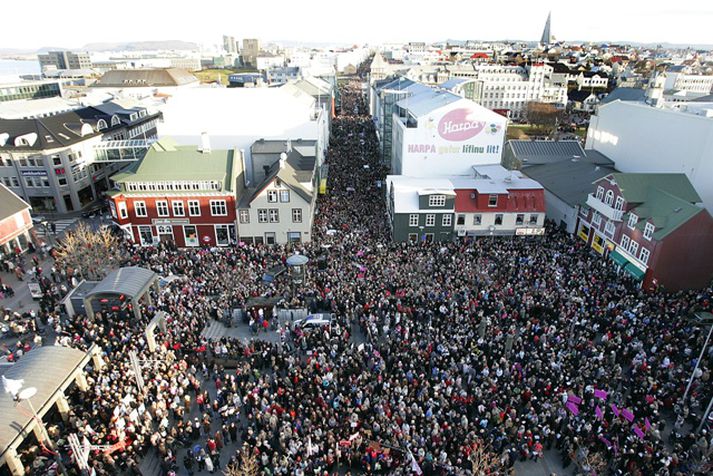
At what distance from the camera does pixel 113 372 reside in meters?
21.3

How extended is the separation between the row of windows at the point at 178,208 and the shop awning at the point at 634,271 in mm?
33135

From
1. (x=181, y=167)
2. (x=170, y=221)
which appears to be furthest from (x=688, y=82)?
(x=170, y=221)

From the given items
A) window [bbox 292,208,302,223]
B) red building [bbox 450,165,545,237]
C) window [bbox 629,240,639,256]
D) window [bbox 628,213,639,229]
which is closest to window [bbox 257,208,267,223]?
window [bbox 292,208,302,223]

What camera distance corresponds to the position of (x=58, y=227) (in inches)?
1752

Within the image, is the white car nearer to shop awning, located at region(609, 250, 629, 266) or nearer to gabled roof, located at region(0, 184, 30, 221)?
shop awning, located at region(609, 250, 629, 266)

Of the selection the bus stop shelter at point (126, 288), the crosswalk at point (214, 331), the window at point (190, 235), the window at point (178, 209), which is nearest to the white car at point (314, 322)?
the crosswalk at point (214, 331)

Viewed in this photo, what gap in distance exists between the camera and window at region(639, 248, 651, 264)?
103 ft

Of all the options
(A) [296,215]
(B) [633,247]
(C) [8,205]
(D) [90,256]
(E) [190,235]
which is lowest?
(E) [190,235]

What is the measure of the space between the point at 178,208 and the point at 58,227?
52.3 feet

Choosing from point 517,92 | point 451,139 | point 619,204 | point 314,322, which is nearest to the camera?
point 314,322

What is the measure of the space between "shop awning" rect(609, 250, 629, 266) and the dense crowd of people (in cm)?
152

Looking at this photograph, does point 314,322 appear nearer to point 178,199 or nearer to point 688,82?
point 178,199

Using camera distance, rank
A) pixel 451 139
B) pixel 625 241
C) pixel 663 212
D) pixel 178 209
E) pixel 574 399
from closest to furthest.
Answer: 1. pixel 574 399
2. pixel 663 212
3. pixel 625 241
4. pixel 178 209
5. pixel 451 139

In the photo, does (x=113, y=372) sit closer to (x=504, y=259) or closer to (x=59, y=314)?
(x=59, y=314)
